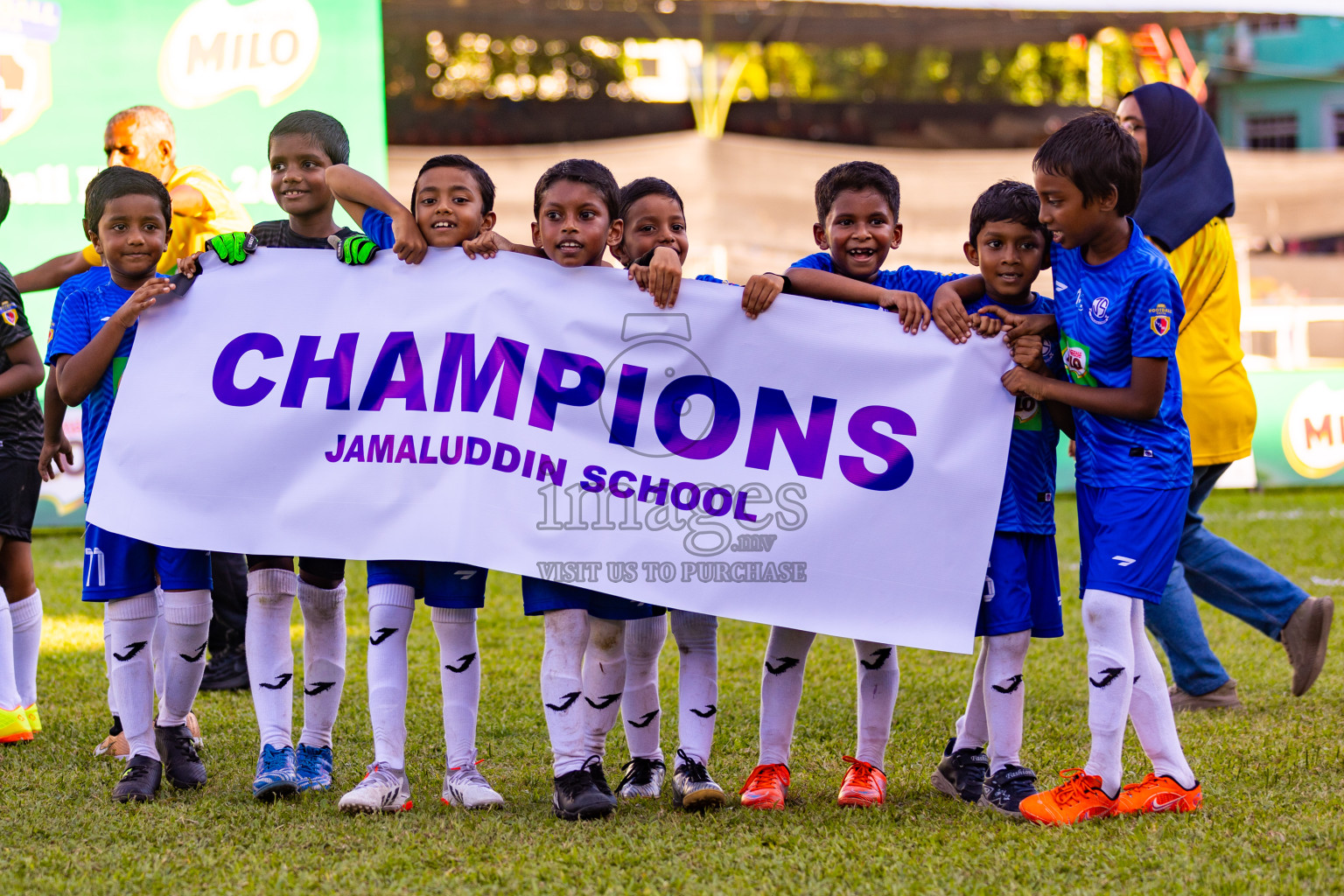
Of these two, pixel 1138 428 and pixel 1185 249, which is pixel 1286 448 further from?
pixel 1138 428

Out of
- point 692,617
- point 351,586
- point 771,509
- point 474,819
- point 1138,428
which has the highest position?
point 1138,428

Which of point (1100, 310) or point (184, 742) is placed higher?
point (1100, 310)

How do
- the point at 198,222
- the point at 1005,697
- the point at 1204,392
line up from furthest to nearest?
the point at 198,222 < the point at 1204,392 < the point at 1005,697

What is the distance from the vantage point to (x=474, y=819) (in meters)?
3.51

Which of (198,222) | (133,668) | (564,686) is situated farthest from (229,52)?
(564,686)

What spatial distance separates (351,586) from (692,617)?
505 centimetres

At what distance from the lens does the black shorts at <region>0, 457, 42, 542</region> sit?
4734 millimetres

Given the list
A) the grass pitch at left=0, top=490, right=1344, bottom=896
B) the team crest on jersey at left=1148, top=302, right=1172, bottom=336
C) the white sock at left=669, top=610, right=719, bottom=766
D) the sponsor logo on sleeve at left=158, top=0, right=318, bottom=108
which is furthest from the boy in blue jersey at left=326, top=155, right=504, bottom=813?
the sponsor logo on sleeve at left=158, top=0, right=318, bottom=108

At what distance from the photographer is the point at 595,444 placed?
3.74m

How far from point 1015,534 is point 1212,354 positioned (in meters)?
1.45

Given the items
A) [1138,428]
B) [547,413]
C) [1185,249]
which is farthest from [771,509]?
[1185,249]

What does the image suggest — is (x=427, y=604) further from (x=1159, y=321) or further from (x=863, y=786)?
(x=1159, y=321)

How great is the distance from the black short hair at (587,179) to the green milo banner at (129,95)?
24.4ft

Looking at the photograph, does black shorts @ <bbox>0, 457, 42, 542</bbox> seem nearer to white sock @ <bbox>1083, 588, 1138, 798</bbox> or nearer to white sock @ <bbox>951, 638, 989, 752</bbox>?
white sock @ <bbox>951, 638, 989, 752</bbox>
